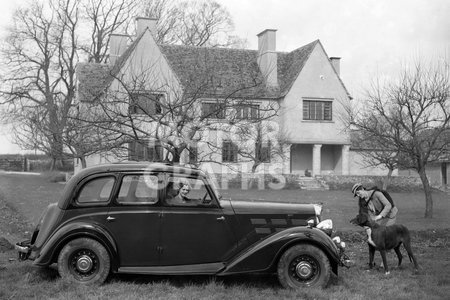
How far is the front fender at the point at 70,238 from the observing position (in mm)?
7906

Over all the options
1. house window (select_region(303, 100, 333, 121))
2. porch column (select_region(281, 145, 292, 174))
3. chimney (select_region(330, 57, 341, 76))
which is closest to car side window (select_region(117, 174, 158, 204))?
porch column (select_region(281, 145, 292, 174))

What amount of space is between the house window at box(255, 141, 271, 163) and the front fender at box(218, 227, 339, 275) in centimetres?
2082

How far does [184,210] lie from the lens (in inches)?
323

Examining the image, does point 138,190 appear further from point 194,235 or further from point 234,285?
point 234,285

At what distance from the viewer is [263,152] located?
31.4 m

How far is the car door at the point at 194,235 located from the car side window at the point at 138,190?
0.73ft

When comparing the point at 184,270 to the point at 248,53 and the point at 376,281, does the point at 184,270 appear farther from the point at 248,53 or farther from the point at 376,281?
the point at 248,53

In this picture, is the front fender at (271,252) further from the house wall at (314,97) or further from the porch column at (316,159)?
the porch column at (316,159)

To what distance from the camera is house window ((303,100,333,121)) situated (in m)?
36.3

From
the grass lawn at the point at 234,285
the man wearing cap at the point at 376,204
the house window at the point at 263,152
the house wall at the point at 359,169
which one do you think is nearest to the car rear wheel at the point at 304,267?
the grass lawn at the point at 234,285

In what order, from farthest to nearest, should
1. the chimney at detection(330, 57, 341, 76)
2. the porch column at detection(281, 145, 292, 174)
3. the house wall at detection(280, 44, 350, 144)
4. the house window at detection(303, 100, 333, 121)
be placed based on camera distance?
the chimney at detection(330, 57, 341, 76), the house window at detection(303, 100, 333, 121), the house wall at detection(280, 44, 350, 144), the porch column at detection(281, 145, 292, 174)

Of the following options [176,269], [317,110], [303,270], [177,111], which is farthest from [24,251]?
[317,110]

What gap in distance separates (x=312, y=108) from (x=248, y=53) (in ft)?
19.5

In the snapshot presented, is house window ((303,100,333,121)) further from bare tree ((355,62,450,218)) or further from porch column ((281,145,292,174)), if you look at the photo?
bare tree ((355,62,450,218))
